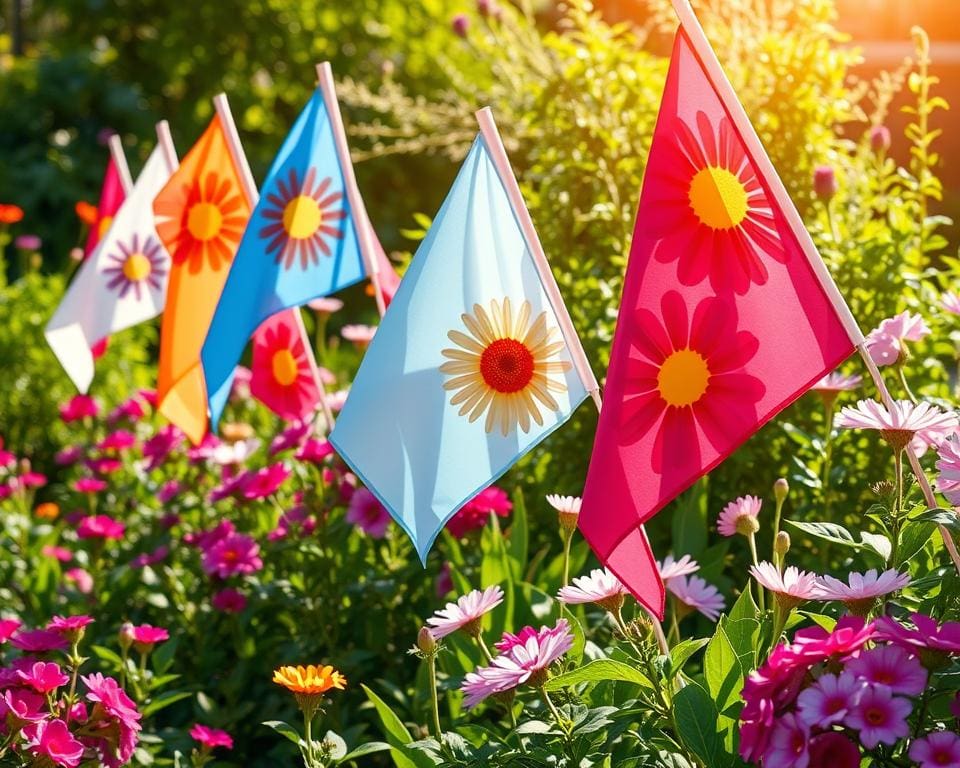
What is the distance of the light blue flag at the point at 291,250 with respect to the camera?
3.03 m

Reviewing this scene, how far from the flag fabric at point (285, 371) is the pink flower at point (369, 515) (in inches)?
16.5

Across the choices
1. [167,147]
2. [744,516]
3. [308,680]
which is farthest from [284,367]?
[744,516]

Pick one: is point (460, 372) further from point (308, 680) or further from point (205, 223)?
point (205, 223)

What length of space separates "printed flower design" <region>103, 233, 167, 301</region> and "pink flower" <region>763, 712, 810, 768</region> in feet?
8.97

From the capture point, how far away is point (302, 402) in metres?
3.35

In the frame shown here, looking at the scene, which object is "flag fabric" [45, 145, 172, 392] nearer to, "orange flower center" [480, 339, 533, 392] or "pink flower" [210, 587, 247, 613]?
"pink flower" [210, 587, 247, 613]

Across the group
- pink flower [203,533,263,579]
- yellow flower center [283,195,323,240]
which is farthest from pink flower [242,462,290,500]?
yellow flower center [283,195,323,240]

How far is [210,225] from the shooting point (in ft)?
11.3

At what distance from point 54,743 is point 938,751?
1.34 m

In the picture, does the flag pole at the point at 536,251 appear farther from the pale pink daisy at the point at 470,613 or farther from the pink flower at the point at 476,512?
the pink flower at the point at 476,512

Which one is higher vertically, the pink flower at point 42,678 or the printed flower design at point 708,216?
the printed flower design at point 708,216

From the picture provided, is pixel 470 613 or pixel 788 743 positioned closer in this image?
pixel 788 743

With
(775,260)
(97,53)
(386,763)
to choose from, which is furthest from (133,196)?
(97,53)

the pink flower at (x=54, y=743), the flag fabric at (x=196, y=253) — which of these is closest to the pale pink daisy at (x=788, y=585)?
the pink flower at (x=54, y=743)
